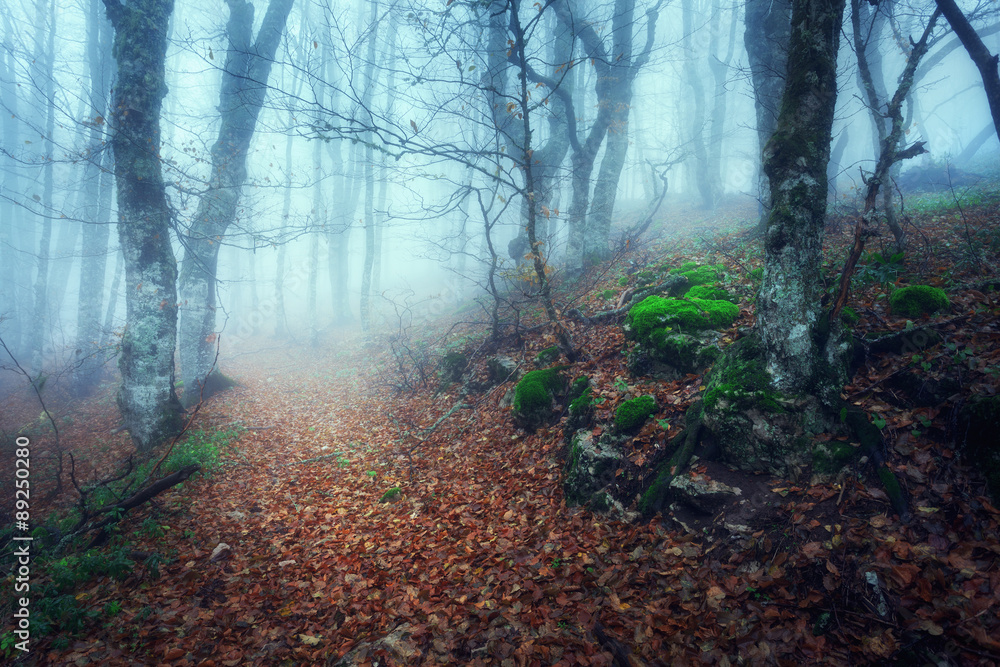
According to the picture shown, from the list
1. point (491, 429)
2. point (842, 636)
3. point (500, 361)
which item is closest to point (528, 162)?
point (500, 361)

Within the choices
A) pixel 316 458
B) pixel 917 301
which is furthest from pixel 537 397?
pixel 917 301

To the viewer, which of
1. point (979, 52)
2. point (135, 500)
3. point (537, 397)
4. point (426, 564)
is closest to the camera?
point (426, 564)

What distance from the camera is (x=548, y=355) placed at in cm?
721

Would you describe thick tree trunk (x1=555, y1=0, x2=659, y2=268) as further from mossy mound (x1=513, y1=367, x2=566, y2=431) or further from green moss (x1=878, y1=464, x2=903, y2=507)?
green moss (x1=878, y1=464, x2=903, y2=507)

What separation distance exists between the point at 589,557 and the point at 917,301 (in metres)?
4.88

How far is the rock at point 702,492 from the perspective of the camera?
148 inches

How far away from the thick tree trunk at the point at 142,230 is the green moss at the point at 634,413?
8.16 m

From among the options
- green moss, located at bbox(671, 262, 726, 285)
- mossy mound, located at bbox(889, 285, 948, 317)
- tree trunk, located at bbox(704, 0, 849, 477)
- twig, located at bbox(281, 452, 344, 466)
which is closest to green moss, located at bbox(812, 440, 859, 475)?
tree trunk, located at bbox(704, 0, 849, 477)

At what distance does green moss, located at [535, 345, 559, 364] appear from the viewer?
716cm

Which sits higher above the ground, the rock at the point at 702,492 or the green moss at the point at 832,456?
the green moss at the point at 832,456

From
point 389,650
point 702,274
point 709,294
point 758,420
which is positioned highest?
point 702,274

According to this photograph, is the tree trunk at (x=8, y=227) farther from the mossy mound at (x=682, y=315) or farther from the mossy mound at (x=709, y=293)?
the mossy mound at (x=709, y=293)

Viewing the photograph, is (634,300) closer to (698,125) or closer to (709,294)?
(709,294)

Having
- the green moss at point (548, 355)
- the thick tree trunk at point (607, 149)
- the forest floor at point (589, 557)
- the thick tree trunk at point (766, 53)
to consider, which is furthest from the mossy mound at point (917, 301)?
the thick tree trunk at point (607, 149)
